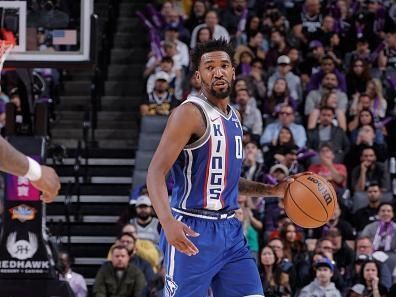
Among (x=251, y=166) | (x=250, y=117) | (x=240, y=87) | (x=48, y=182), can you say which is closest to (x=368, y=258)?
(x=251, y=166)

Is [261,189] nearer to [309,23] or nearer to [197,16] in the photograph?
[197,16]

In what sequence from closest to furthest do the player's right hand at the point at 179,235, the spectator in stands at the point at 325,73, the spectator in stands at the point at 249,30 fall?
the player's right hand at the point at 179,235 < the spectator in stands at the point at 325,73 < the spectator in stands at the point at 249,30

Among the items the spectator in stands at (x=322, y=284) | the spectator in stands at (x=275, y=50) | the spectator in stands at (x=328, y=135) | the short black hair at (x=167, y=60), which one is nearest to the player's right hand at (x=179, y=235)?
the spectator in stands at (x=322, y=284)

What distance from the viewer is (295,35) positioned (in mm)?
15633

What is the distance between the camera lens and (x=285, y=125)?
532 inches

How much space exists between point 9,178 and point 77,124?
5.20 m

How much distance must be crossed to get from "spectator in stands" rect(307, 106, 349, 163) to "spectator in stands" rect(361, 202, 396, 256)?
161 cm

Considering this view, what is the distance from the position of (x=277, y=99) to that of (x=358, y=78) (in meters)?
1.30

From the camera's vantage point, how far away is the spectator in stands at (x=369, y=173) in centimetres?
1296

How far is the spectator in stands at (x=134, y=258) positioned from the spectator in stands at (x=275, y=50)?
4.40 meters

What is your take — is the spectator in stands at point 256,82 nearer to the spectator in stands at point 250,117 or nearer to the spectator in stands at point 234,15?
the spectator in stands at point 250,117

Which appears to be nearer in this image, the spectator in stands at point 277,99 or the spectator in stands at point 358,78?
the spectator in stands at point 277,99

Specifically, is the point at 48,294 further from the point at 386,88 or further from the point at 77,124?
the point at 386,88

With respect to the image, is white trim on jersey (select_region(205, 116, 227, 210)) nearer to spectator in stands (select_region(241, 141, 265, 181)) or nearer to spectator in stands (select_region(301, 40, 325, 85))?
spectator in stands (select_region(241, 141, 265, 181))
